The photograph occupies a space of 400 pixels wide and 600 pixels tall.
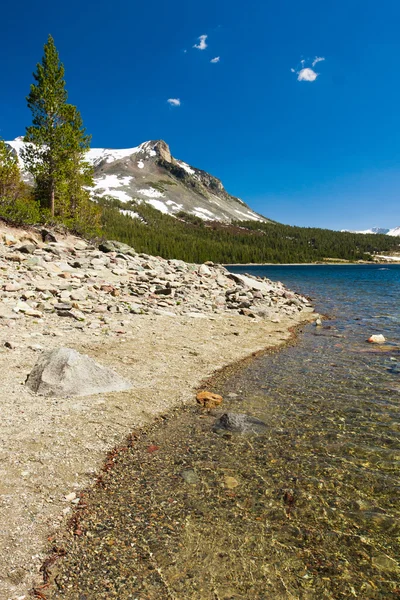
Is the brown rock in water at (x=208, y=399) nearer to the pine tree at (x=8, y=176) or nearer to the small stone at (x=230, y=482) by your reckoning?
the small stone at (x=230, y=482)

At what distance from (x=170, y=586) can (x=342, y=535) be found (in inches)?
103

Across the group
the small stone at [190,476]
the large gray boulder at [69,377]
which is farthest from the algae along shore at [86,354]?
the small stone at [190,476]

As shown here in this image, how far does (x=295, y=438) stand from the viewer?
748cm

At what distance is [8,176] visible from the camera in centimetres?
3041

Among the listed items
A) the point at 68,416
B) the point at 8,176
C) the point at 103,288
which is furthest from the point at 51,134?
the point at 68,416

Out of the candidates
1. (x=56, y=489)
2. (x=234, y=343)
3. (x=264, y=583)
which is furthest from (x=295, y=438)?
(x=234, y=343)

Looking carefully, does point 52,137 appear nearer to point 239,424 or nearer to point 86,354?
point 86,354

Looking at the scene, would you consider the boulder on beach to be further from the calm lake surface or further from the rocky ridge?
the calm lake surface

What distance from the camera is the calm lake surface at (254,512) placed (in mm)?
4008

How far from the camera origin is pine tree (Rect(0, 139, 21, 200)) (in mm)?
30078

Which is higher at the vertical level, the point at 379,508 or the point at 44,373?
the point at 44,373

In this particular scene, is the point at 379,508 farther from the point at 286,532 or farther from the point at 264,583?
the point at 264,583

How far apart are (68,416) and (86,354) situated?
4.20 m

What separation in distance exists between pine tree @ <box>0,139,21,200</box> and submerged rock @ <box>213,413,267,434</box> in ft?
98.6
